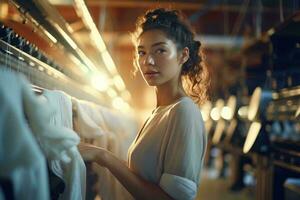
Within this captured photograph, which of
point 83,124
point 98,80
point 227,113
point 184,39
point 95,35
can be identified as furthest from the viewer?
point 227,113

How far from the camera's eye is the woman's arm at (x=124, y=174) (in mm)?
1249

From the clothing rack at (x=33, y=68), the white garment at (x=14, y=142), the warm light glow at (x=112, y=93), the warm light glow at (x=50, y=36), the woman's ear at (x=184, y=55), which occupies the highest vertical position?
the warm light glow at (x=50, y=36)

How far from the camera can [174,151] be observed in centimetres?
121

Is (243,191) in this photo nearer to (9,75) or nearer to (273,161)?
(273,161)

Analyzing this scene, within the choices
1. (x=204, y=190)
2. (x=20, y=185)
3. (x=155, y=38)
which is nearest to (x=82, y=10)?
(x=155, y=38)

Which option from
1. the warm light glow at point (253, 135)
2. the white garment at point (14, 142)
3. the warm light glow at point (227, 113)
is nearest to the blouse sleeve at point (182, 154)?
the white garment at point (14, 142)

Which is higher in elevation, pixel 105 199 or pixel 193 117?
pixel 193 117

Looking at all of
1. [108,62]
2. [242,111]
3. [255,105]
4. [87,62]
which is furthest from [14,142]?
[242,111]

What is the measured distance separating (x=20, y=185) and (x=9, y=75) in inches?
8.7

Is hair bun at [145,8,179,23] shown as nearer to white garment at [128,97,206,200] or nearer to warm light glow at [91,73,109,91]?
white garment at [128,97,206,200]

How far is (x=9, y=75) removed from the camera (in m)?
0.75

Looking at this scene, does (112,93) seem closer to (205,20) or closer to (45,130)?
(205,20)

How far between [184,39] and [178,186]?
1.90 ft

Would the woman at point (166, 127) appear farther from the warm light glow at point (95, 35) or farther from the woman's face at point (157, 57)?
the warm light glow at point (95, 35)
